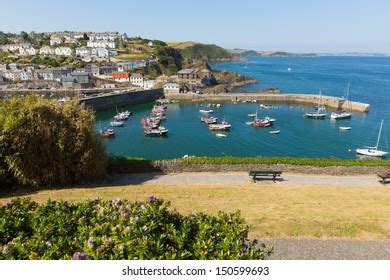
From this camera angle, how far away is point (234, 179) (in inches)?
1099

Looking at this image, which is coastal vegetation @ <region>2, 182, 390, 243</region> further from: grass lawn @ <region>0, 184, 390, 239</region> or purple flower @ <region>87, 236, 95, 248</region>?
purple flower @ <region>87, 236, 95, 248</region>

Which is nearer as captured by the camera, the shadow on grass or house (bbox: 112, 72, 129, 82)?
the shadow on grass

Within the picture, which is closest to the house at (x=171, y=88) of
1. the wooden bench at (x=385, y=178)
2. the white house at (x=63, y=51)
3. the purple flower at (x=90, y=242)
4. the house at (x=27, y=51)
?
the white house at (x=63, y=51)

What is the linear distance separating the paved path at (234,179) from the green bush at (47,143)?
322 cm

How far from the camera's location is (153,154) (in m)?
57.6

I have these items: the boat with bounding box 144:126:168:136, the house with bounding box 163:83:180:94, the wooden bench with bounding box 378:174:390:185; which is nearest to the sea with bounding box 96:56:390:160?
the boat with bounding box 144:126:168:136

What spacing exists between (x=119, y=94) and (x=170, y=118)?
24.1 metres

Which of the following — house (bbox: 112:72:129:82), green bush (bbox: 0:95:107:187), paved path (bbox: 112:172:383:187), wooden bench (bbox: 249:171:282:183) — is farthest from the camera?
house (bbox: 112:72:129:82)

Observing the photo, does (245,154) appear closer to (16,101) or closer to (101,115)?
(16,101)

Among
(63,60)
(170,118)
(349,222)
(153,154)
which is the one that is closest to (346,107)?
(170,118)

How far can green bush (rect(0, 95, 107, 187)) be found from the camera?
23547 mm

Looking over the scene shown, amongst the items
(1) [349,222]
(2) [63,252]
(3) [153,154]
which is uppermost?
(2) [63,252]

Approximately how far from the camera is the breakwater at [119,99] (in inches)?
3730

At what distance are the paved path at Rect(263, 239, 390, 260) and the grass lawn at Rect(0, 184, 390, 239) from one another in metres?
0.53
